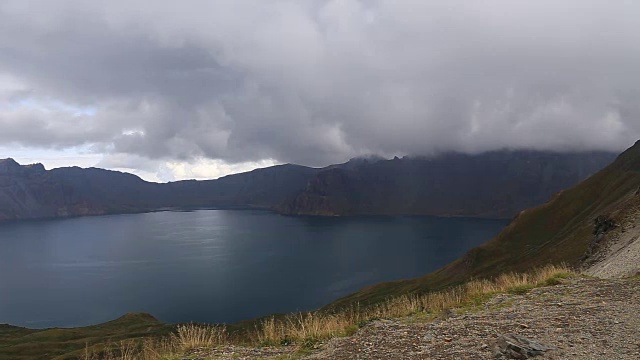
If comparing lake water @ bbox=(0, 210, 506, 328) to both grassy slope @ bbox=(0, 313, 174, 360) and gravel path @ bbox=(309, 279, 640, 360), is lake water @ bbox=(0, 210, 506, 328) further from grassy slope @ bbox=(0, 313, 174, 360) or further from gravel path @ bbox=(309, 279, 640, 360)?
gravel path @ bbox=(309, 279, 640, 360)

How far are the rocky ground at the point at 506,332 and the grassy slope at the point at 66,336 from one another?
209ft

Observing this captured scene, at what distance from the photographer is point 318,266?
521 ft

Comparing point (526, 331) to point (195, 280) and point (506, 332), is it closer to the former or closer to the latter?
point (506, 332)

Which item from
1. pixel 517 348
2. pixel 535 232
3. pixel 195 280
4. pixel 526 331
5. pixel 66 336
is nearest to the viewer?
pixel 517 348

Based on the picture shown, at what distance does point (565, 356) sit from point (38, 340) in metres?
94.8

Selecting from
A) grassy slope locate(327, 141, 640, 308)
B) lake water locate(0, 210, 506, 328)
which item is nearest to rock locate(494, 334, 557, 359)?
grassy slope locate(327, 141, 640, 308)

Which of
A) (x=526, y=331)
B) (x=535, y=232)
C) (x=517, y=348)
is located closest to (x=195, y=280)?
(x=535, y=232)

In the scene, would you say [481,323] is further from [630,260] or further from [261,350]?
[630,260]

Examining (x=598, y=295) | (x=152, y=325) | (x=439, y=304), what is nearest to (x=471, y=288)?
(x=439, y=304)

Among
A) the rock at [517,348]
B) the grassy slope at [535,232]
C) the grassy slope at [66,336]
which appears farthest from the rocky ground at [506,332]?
the grassy slope at [535,232]

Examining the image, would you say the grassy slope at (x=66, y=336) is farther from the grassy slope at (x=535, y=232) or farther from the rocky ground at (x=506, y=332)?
the rocky ground at (x=506, y=332)

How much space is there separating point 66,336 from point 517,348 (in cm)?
9268

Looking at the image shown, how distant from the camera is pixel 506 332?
9.04 metres

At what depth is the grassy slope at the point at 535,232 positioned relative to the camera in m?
87.8
